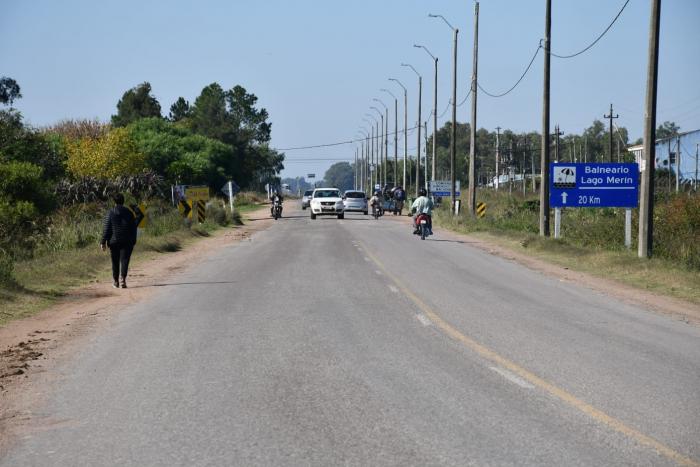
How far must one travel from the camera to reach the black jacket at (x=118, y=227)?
806 inches

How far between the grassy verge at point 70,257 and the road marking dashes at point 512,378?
27.0 ft

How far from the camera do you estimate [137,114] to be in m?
126

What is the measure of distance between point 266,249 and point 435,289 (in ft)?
47.1

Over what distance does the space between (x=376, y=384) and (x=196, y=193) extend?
128ft

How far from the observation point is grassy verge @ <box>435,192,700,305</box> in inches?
866

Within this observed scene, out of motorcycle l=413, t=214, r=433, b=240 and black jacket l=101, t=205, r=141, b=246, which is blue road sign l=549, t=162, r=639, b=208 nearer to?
motorcycle l=413, t=214, r=433, b=240

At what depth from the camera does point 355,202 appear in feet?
237

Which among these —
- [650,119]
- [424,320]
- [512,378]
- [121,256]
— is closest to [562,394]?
[512,378]

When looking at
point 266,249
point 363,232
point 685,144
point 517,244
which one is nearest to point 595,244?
point 517,244

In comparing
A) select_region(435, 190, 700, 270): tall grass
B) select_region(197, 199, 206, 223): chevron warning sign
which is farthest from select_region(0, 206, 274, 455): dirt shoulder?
select_region(197, 199, 206, 223): chevron warning sign

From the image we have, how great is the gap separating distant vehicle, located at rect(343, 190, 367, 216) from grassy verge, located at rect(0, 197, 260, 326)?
2545cm

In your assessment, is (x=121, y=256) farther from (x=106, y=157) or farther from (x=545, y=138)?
(x=106, y=157)

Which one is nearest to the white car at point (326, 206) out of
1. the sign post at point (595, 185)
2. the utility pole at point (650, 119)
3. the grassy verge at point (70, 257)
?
the grassy verge at point (70, 257)

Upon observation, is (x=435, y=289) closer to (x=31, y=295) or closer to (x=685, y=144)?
(x=31, y=295)
